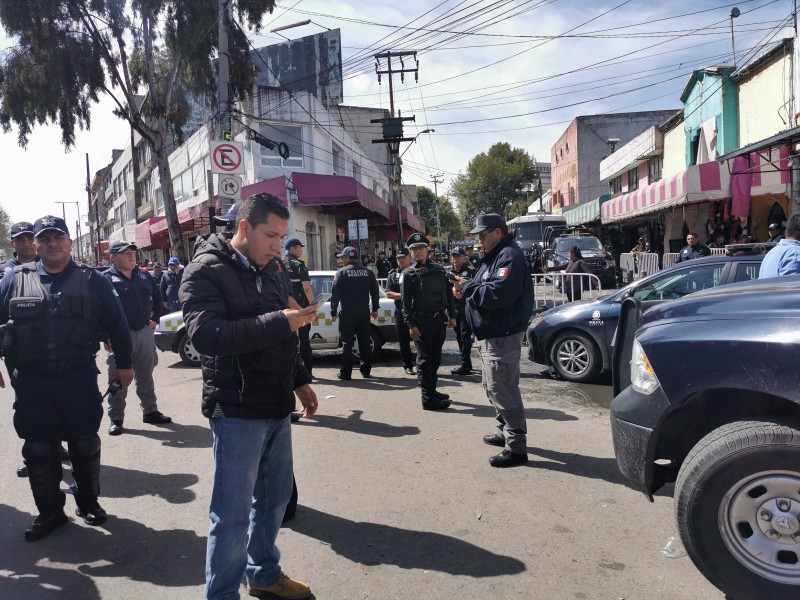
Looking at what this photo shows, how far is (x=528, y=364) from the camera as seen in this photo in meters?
9.11

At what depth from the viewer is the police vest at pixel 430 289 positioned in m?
6.67

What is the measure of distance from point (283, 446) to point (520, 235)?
28618 mm

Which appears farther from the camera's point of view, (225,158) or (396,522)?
(225,158)

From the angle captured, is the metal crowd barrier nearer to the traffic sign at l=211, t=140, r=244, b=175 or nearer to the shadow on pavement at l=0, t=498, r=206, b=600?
the traffic sign at l=211, t=140, r=244, b=175

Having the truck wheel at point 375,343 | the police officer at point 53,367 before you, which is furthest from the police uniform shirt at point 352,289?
the police officer at point 53,367

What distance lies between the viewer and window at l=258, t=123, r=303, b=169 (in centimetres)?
2120

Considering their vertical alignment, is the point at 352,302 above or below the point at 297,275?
below

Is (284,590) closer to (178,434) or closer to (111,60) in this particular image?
(178,434)

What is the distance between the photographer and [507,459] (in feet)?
15.3

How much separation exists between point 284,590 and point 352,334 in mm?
5287

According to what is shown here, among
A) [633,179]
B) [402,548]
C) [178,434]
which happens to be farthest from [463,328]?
[633,179]

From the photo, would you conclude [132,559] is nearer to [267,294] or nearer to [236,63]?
[267,294]

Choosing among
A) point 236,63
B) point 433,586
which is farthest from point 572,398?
point 236,63

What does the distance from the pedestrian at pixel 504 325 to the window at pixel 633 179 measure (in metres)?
28.0
